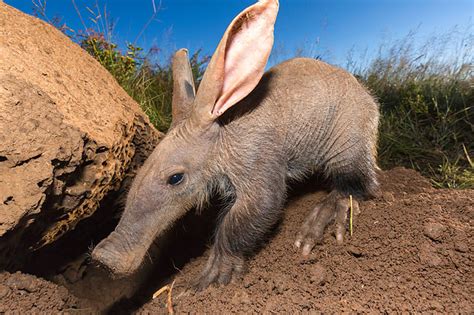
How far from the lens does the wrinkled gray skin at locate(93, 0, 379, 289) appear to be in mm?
3344

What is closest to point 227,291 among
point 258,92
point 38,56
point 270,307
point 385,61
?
point 270,307

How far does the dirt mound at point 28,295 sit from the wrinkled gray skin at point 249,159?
54 centimetres

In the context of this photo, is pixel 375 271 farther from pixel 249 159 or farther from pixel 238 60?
pixel 238 60

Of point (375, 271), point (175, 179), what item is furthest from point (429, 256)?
point (175, 179)

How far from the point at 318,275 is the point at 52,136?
78.2 inches

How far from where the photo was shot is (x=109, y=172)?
12.1 ft

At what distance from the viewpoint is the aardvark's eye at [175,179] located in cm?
341

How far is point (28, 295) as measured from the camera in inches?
127

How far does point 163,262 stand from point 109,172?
4.52ft

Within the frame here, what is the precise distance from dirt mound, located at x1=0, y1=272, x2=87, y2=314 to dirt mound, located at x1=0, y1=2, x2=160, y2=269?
0.40 feet

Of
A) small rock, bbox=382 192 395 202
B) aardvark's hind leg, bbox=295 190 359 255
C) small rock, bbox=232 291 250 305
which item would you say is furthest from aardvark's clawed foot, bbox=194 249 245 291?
small rock, bbox=382 192 395 202

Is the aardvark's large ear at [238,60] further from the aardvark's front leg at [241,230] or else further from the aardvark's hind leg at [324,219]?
the aardvark's hind leg at [324,219]

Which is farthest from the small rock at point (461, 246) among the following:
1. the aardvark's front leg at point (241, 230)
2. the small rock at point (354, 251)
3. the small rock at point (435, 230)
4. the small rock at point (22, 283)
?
the small rock at point (22, 283)

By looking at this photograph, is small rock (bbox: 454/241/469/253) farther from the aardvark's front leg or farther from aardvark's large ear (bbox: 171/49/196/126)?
aardvark's large ear (bbox: 171/49/196/126)
